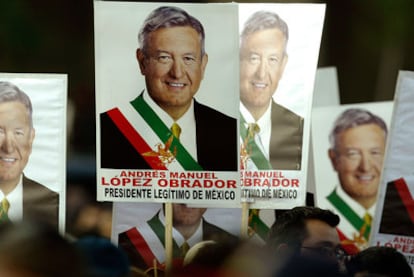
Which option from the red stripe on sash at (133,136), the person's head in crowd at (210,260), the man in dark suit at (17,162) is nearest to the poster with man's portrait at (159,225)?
the red stripe on sash at (133,136)

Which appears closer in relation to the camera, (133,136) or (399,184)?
(133,136)

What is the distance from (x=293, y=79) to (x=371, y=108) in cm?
187

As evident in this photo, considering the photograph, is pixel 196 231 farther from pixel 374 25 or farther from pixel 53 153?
pixel 374 25

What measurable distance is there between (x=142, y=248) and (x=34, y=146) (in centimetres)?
88

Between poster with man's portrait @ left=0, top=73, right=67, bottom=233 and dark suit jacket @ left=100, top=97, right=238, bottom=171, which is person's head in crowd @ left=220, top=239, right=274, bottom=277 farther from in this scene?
poster with man's portrait @ left=0, top=73, right=67, bottom=233

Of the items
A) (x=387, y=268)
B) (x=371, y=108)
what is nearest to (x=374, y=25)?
(x=371, y=108)

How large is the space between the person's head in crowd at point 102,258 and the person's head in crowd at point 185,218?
3003mm

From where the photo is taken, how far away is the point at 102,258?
157 inches

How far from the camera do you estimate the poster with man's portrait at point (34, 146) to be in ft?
23.1

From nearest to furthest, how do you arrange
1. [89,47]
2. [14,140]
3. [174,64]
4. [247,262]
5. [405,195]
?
1. [247,262]
2. [174,64]
3. [14,140]
4. [405,195]
5. [89,47]

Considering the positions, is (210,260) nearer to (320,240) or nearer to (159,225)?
(320,240)

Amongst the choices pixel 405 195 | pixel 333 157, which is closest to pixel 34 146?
pixel 405 195

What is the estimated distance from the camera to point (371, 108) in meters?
8.95

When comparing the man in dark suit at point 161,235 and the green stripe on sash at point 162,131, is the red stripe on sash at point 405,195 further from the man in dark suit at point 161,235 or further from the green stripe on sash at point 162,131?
the green stripe on sash at point 162,131
